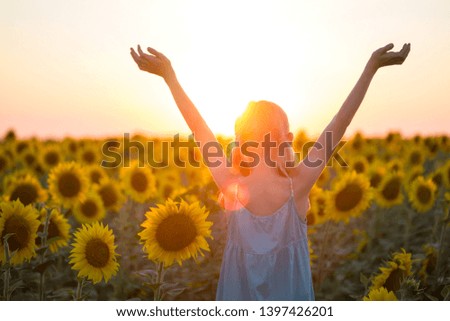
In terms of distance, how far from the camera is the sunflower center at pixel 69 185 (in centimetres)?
731

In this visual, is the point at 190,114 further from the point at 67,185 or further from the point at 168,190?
the point at 168,190

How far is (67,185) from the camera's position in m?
7.34

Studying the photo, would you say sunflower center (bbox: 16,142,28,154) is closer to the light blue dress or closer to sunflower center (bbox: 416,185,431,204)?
sunflower center (bbox: 416,185,431,204)

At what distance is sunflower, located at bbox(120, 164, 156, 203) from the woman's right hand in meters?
4.61

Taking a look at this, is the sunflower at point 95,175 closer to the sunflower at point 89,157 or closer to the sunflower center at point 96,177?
the sunflower center at point 96,177

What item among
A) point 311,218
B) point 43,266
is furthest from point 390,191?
point 43,266

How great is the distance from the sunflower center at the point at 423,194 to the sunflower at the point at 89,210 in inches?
163

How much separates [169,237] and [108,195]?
11.9 feet

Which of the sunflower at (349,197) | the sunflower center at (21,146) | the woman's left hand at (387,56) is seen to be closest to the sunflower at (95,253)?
the woman's left hand at (387,56)

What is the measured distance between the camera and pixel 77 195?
7391mm
